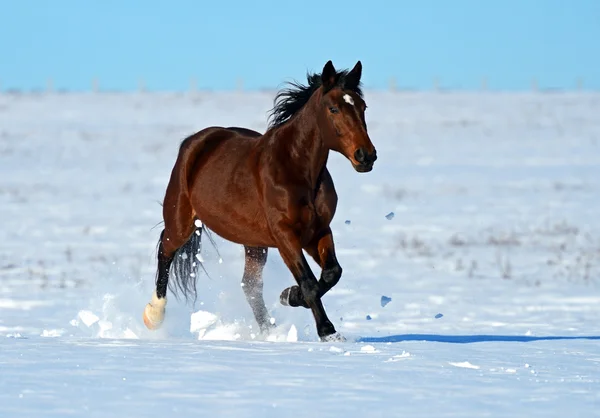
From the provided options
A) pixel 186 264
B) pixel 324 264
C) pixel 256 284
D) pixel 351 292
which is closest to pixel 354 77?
pixel 324 264

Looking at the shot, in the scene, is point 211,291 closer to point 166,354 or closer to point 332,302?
point 332,302

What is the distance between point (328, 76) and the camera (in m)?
6.76

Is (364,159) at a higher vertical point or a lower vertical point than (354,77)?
lower

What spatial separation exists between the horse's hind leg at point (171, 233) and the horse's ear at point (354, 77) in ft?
6.36

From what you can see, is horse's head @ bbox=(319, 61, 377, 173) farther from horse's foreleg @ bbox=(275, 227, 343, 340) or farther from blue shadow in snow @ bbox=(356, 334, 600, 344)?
blue shadow in snow @ bbox=(356, 334, 600, 344)

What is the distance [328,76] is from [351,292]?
5.23 metres

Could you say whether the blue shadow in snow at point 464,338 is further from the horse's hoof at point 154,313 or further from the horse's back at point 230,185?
the horse's hoof at point 154,313

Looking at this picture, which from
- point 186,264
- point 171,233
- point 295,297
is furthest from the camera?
point 186,264

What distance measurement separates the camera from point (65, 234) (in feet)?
54.4

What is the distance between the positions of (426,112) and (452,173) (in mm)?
14812

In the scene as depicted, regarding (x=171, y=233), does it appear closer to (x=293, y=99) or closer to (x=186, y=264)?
(x=186, y=264)

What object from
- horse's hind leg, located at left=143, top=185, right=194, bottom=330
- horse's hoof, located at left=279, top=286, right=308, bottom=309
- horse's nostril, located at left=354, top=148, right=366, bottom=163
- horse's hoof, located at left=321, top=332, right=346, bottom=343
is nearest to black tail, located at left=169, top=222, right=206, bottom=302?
horse's hind leg, located at left=143, top=185, right=194, bottom=330

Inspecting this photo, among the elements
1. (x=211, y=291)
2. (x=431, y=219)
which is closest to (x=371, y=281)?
(x=211, y=291)

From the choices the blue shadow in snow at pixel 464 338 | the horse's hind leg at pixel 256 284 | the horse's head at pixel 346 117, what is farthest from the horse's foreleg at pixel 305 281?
the horse's hind leg at pixel 256 284
